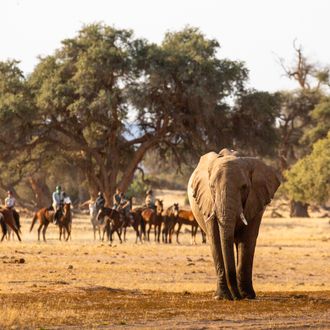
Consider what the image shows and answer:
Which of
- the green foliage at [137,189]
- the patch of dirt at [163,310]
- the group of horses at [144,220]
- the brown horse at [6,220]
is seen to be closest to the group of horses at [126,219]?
the group of horses at [144,220]

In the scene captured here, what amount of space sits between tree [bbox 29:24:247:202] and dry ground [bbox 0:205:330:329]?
15.9 m

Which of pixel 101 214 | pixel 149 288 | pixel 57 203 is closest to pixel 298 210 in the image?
pixel 101 214

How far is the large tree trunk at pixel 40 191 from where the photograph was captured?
7675 centimetres

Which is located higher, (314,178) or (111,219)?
(314,178)

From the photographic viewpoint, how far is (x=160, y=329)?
14102 millimetres

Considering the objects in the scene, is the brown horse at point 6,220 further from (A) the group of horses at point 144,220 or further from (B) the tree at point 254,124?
(B) the tree at point 254,124

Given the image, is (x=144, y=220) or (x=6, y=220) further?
(x=144, y=220)

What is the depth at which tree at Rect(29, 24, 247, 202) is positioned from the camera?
59.1m

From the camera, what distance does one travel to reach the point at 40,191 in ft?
259

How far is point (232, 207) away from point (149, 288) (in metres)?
4.61

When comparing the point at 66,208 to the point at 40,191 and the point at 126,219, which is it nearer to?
the point at 126,219

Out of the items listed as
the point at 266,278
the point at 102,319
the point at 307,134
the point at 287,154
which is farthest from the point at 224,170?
the point at 287,154

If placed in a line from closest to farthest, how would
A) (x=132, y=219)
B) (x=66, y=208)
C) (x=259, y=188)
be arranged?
(x=259, y=188)
(x=66, y=208)
(x=132, y=219)

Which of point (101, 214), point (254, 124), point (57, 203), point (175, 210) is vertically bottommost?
point (101, 214)
